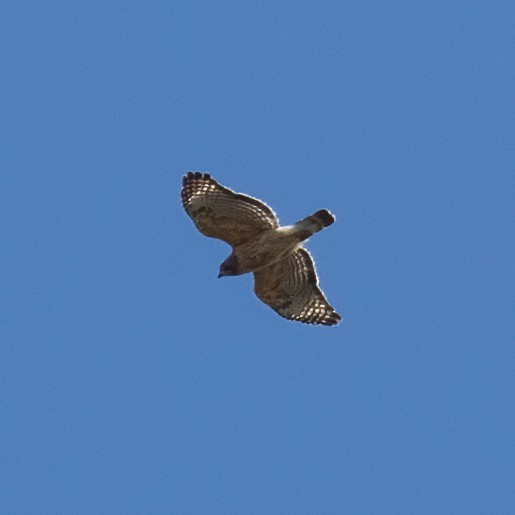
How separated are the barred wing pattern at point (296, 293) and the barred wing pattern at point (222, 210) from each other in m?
1.05

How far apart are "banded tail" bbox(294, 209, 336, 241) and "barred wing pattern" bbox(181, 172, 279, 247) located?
1.40 ft

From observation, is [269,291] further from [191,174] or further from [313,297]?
[191,174]

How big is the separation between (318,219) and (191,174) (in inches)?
86.6

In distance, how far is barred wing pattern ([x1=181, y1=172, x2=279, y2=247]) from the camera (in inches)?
955

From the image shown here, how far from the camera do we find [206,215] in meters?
24.4

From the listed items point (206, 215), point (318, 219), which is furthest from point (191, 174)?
point (318, 219)

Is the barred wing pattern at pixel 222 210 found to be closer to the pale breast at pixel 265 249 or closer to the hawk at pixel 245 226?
the hawk at pixel 245 226

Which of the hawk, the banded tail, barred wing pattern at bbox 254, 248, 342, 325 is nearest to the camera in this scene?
the banded tail

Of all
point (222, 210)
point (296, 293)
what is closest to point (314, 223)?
point (222, 210)

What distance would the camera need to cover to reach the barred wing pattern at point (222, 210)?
24.3 meters

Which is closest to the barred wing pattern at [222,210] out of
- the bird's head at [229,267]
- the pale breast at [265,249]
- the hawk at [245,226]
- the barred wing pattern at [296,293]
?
the hawk at [245,226]

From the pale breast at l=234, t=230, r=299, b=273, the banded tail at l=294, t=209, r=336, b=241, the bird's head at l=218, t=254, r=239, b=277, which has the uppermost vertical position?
the banded tail at l=294, t=209, r=336, b=241

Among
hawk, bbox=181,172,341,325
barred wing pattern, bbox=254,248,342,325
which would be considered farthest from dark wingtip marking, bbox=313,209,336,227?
barred wing pattern, bbox=254,248,342,325

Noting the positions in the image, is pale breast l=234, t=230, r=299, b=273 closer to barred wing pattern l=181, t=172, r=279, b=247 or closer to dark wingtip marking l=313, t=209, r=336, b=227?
barred wing pattern l=181, t=172, r=279, b=247
